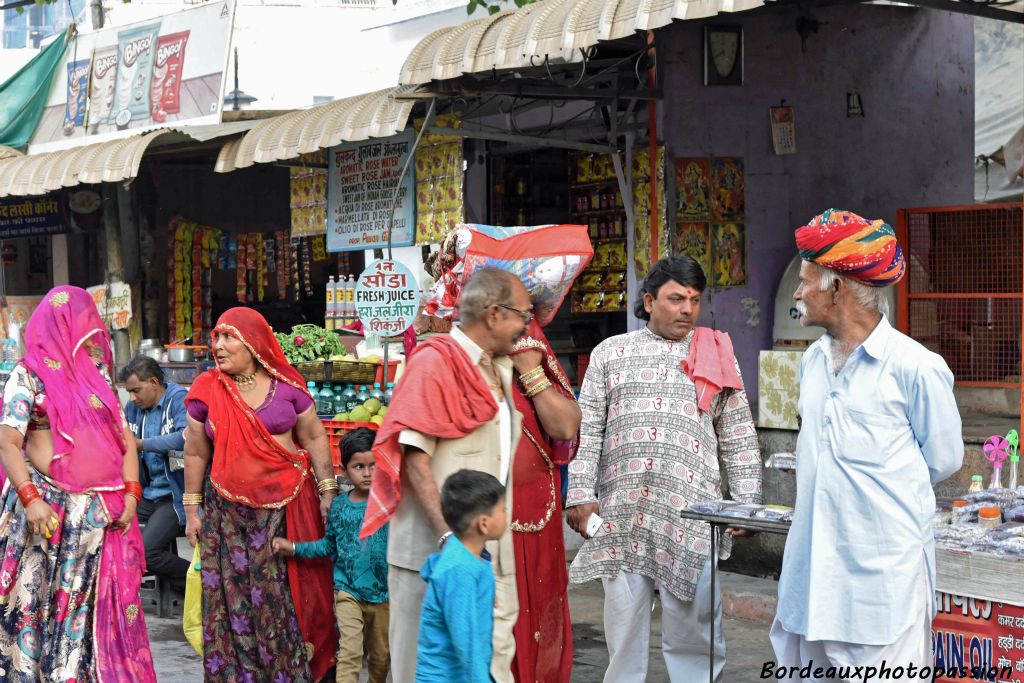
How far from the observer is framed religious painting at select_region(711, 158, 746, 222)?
8938 millimetres

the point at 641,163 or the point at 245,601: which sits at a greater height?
the point at 641,163

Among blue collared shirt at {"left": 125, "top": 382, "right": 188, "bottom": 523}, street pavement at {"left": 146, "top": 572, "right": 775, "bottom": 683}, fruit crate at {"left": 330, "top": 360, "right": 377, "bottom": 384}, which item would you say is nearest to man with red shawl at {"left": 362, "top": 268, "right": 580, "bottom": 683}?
street pavement at {"left": 146, "top": 572, "right": 775, "bottom": 683}

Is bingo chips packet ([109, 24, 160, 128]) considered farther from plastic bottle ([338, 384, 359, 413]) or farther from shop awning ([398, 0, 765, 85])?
shop awning ([398, 0, 765, 85])

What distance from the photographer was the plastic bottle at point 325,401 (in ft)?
29.6

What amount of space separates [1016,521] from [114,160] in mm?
8380

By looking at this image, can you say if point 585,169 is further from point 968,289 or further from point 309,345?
point 968,289

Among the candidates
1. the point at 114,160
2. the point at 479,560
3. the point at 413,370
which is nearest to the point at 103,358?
the point at 413,370

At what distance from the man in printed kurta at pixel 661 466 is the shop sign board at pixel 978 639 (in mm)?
847

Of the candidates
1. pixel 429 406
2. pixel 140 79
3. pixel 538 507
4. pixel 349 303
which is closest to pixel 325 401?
pixel 349 303

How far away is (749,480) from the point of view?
5.02 metres

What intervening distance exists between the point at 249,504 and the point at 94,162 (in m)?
6.36

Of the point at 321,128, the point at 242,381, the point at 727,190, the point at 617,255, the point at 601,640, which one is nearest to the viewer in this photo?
the point at 242,381

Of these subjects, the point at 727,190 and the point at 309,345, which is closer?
the point at 727,190

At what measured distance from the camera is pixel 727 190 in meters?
8.99
